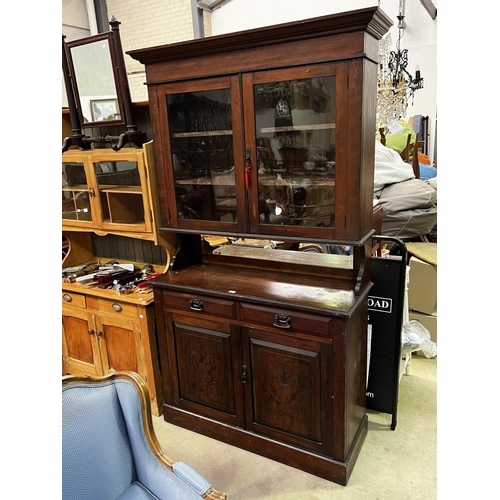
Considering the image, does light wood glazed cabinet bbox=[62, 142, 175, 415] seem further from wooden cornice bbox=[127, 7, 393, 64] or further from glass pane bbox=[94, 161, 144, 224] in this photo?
wooden cornice bbox=[127, 7, 393, 64]

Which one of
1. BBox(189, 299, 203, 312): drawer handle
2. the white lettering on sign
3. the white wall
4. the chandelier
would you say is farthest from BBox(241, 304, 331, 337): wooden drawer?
the white wall

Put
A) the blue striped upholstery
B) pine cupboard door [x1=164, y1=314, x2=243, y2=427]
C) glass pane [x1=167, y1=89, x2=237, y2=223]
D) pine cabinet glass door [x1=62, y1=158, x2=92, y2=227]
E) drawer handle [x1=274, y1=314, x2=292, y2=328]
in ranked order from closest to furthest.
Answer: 1. the blue striped upholstery
2. drawer handle [x1=274, y1=314, x2=292, y2=328]
3. glass pane [x1=167, y1=89, x2=237, y2=223]
4. pine cupboard door [x1=164, y1=314, x2=243, y2=427]
5. pine cabinet glass door [x1=62, y1=158, x2=92, y2=227]

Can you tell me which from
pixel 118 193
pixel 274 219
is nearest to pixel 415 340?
pixel 274 219

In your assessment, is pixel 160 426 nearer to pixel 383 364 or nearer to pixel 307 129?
pixel 383 364

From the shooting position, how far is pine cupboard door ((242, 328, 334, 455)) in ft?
6.41

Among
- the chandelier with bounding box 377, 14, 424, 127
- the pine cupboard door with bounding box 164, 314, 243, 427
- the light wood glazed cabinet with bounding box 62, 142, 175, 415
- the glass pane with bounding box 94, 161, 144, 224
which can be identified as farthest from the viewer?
the chandelier with bounding box 377, 14, 424, 127

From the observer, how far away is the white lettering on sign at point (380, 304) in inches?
91.9

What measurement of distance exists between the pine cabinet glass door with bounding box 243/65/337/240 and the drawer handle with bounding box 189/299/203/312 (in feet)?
1.64

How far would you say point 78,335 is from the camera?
284cm

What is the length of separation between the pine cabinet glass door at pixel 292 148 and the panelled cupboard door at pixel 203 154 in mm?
90

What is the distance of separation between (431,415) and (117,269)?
2.28m

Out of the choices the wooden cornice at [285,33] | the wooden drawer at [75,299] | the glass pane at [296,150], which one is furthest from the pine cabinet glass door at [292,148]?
the wooden drawer at [75,299]

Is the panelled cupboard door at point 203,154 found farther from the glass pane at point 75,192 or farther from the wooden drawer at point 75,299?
the wooden drawer at point 75,299
